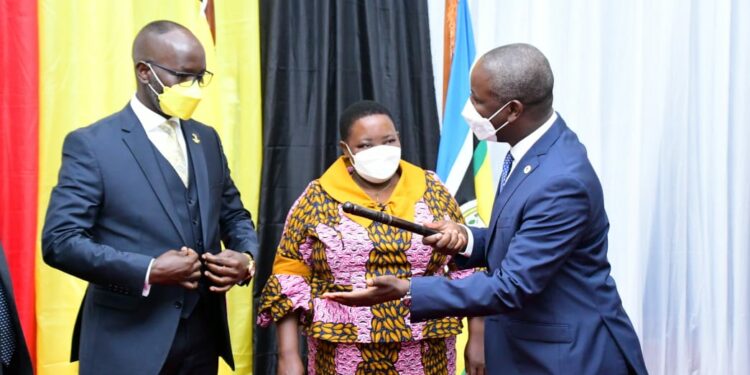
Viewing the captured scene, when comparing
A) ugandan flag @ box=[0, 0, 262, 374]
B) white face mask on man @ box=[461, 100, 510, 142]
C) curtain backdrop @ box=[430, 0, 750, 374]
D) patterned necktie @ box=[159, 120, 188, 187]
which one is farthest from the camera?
curtain backdrop @ box=[430, 0, 750, 374]

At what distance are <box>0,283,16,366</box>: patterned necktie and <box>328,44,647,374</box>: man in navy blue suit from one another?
887 mm

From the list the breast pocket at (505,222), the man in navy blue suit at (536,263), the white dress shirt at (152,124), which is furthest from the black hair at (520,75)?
the white dress shirt at (152,124)

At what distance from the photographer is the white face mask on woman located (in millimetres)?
2789

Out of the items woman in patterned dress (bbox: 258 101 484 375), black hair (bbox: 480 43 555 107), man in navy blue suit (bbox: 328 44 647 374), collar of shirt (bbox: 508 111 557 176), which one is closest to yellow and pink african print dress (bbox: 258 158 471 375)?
woman in patterned dress (bbox: 258 101 484 375)

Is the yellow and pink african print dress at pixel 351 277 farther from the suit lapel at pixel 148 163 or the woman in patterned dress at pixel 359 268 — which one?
the suit lapel at pixel 148 163

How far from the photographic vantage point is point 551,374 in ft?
7.12

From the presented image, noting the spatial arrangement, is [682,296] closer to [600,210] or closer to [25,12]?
[600,210]

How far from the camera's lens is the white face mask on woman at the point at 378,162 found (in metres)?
2.79

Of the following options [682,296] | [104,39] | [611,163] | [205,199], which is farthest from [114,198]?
[682,296]

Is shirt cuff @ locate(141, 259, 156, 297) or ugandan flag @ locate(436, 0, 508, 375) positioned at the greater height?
ugandan flag @ locate(436, 0, 508, 375)

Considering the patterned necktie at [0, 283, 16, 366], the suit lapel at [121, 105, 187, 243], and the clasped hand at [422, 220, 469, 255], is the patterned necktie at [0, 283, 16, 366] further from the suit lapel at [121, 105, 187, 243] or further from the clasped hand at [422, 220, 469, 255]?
the clasped hand at [422, 220, 469, 255]

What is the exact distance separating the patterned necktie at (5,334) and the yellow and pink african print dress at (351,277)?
0.85 m

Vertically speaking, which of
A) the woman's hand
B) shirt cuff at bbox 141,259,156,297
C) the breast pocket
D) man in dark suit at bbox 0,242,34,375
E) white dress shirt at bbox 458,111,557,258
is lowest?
the woman's hand

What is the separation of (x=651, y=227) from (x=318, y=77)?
1.99m
